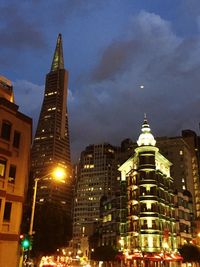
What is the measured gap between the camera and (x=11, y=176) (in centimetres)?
3072

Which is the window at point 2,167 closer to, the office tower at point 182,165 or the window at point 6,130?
the window at point 6,130

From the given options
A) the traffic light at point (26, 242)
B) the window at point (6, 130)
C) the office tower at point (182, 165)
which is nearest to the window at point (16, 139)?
the window at point (6, 130)

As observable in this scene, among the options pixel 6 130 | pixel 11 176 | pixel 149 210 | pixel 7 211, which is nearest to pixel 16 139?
pixel 6 130

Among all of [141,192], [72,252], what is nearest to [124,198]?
[141,192]

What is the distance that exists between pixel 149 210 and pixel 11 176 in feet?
172

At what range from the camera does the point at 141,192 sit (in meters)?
79.8

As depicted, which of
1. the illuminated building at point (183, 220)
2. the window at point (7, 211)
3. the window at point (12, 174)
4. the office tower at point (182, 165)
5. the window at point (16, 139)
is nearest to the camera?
the window at point (7, 211)

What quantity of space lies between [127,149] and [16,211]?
14495 centimetres

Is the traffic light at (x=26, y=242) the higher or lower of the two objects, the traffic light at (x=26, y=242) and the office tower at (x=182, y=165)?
the lower

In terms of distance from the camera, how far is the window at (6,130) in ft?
99.7

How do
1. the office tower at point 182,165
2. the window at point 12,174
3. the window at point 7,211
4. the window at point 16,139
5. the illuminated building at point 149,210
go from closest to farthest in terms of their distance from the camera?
the window at point 7,211 → the window at point 12,174 → the window at point 16,139 → the illuminated building at point 149,210 → the office tower at point 182,165

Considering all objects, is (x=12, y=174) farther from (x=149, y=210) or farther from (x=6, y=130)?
(x=149, y=210)

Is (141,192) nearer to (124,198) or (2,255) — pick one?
(124,198)

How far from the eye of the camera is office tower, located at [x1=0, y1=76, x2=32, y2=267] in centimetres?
2894
